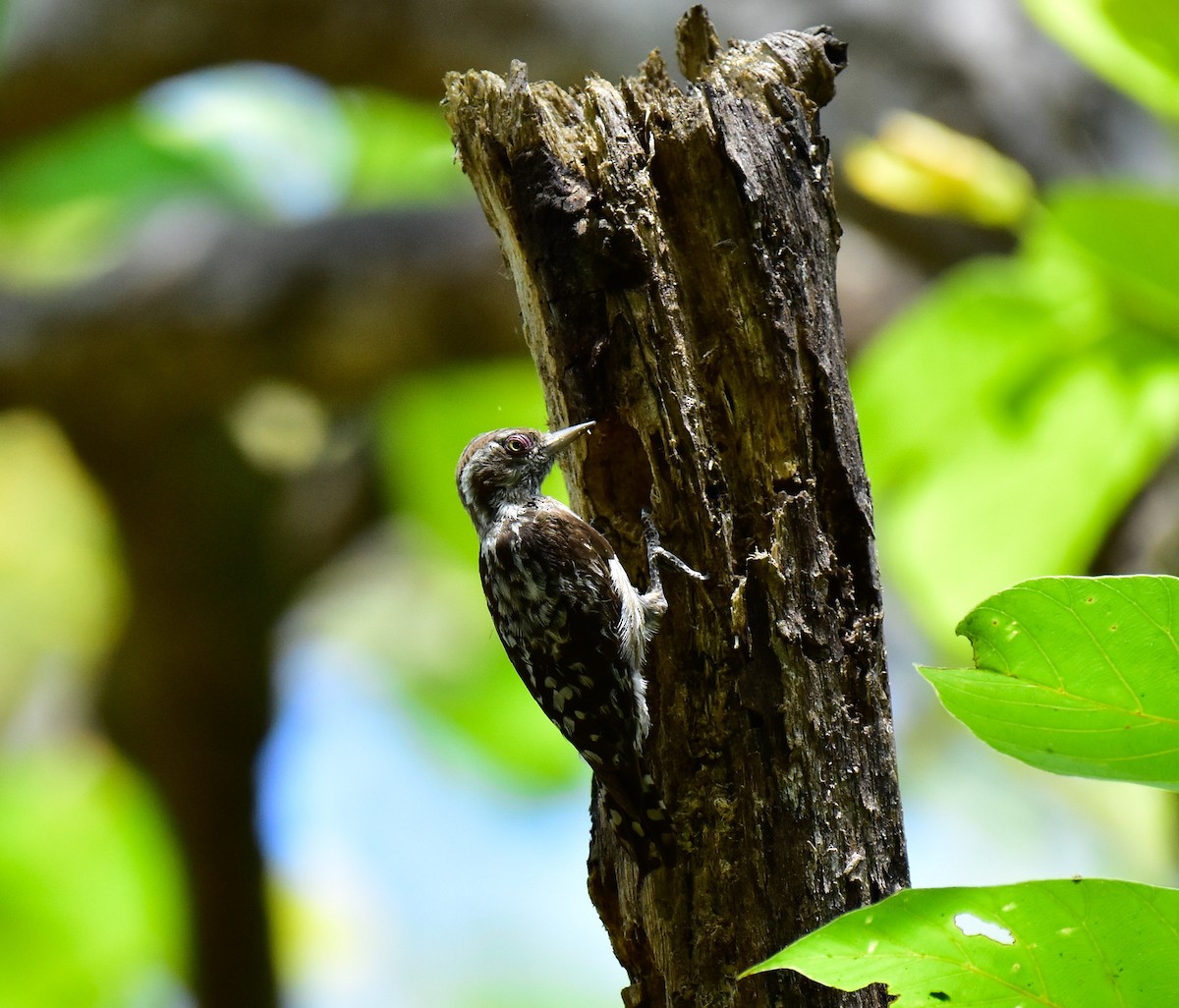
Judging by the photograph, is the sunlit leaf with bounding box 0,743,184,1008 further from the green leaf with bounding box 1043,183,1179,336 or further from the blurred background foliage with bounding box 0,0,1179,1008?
the green leaf with bounding box 1043,183,1179,336

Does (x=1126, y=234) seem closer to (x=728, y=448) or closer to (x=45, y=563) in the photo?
(x=728, y=448)

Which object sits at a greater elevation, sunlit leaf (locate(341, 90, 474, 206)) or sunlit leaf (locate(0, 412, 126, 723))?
sunlit leaf (locate(341, 90, 474, 206))

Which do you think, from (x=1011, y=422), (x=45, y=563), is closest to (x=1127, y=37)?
(x=1011, y=422)

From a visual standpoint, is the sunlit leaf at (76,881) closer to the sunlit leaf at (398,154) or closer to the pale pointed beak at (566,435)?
the sunlit leaf at (398,154)

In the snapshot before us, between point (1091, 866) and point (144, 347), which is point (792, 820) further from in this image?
point (1091, 866)

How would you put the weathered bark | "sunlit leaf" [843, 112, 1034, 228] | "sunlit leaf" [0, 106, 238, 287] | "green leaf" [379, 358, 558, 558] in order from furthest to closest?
"sunlit leaf" [0, 106, 238, 287] < "green leaf" [379, 358, 558, 558] < "sunlit leaf" [843, 112, 1034, 228] < the weathered bark

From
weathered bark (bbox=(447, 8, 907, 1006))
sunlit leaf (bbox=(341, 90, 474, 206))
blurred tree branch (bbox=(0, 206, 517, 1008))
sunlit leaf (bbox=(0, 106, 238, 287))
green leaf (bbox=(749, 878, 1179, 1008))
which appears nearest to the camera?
green leaf (bbox=(749, 878, 1179, 1008))

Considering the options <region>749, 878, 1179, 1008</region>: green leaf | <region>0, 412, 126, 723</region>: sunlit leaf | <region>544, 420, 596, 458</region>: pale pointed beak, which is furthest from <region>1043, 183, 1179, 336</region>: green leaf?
<region>0, 412, 126, 723</region>: sunlit leaf
